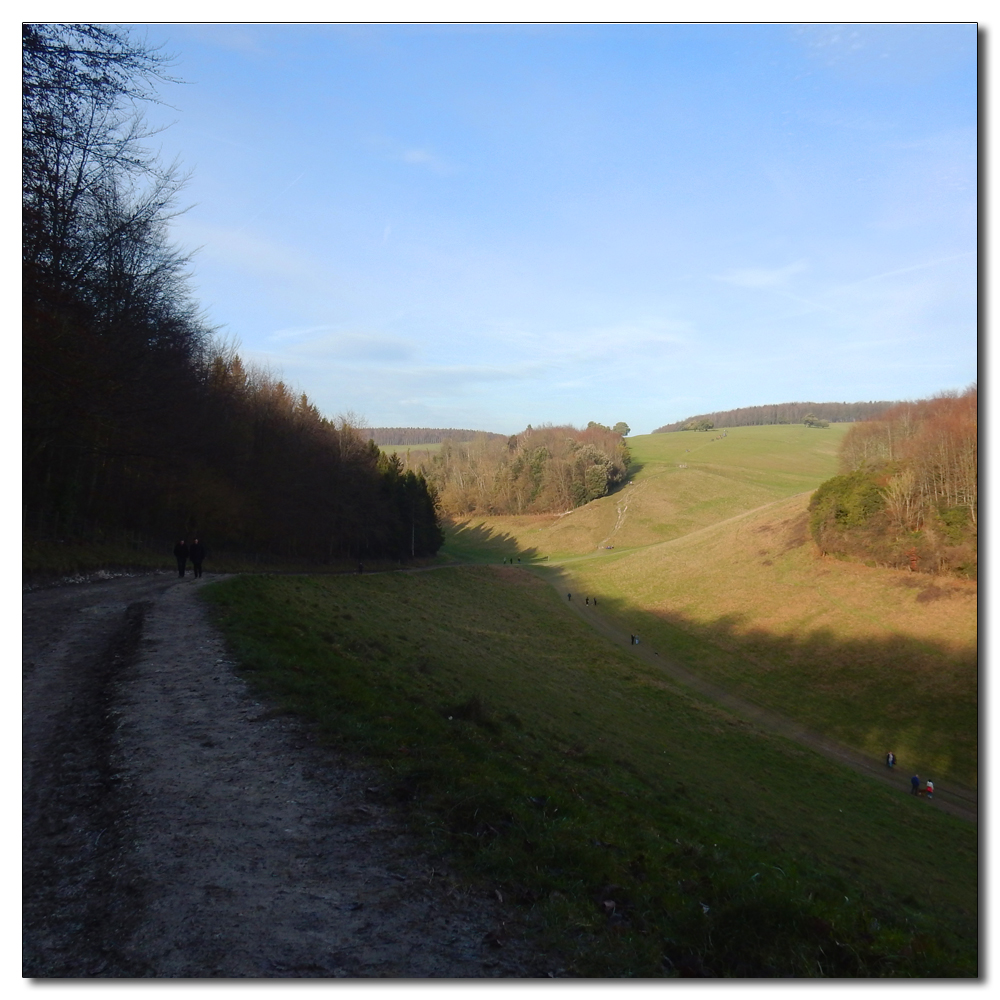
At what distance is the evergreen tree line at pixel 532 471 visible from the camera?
10569 cm

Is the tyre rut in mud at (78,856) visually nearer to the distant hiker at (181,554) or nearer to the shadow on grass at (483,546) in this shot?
the distant hiker at (181,554)

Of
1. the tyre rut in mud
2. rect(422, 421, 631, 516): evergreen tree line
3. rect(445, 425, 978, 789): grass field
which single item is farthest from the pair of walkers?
rect(422, 421, 631, 516): evergreen tree line

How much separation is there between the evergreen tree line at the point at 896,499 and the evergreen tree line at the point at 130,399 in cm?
2237

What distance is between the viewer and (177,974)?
396 centimetres

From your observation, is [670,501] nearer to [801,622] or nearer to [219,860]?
[801,622]

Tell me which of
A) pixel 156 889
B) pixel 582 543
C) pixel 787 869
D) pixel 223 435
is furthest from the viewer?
pixel 582 543

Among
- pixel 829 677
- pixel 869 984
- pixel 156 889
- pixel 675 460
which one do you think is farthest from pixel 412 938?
pixel 675 460

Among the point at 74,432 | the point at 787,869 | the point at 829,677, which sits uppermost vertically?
the point at 74,432

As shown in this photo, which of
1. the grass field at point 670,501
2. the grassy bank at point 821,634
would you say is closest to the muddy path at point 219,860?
the grassy bank at point 821,634

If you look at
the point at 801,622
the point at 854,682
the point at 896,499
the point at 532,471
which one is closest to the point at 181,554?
the point at 854,682

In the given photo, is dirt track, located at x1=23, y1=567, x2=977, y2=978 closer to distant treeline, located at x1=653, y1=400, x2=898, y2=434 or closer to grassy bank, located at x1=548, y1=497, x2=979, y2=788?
grassy bank, located at x1=548, y1=497, x2=979, y2=788

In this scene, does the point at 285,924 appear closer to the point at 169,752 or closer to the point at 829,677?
the point at 169,752

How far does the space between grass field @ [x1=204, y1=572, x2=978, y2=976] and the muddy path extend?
1.59 ft

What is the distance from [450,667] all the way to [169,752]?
12304 millimetres
